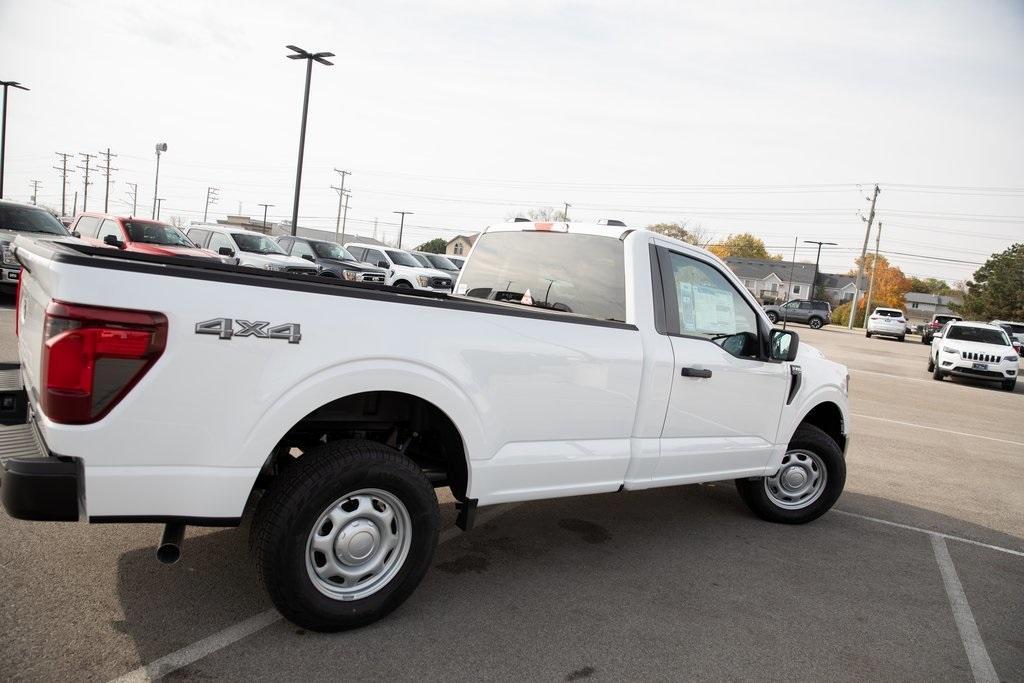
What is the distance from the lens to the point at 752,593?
4.15 meters

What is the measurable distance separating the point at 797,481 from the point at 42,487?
4797mm

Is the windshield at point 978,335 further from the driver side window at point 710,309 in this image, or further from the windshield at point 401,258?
the driver side window at point 710,309

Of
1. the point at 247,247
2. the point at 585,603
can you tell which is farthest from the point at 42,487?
the point at 247,247

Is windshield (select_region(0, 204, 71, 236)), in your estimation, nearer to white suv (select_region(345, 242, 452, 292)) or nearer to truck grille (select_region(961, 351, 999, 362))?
white suv (select_region(345, 242, 452, 292))

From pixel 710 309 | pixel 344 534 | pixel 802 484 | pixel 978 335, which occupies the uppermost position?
pixel 710 309

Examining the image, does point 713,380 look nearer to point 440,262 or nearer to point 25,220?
point 25,220

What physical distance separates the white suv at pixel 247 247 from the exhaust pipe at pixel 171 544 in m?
15.1

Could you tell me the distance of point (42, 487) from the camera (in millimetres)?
2564

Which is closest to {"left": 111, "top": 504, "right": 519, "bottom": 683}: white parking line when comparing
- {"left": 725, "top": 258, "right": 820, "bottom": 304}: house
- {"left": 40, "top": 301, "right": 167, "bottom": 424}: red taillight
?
{"left": 40, "top": 301, "right": 167, "bottom": 424}: red taillight

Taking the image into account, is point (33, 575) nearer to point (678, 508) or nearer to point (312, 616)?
point (312, 616)

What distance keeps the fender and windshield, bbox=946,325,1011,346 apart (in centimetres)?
2065

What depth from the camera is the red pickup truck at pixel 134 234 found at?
14805mm

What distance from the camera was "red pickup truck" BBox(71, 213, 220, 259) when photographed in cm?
1480

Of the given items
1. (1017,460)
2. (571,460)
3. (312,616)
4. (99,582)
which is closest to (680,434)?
(571,460)
